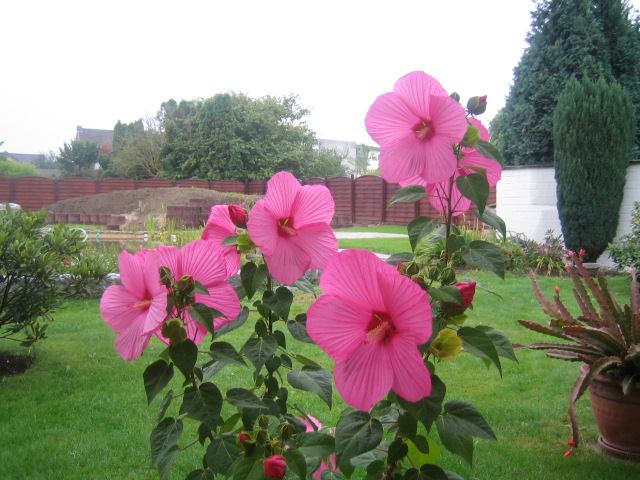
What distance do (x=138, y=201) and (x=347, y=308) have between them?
18355mm

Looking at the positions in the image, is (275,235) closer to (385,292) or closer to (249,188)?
(385,292)

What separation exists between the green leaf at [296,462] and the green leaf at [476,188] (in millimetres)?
360

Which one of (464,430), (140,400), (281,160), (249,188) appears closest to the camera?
(464,430)

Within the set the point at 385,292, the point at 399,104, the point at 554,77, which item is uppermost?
the point at 554,77

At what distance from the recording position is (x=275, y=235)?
679 mm

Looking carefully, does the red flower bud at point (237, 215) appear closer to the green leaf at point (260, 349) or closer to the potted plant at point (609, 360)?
the green leaf at point (260, 349)

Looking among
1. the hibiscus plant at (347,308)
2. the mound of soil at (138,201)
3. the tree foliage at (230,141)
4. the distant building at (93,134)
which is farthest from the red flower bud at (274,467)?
the distant building at (93,134)

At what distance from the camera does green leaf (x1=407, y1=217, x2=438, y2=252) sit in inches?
29.1

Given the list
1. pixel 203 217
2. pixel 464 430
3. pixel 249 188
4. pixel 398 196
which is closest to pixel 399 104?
pixel 398 196

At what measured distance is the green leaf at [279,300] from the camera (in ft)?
2.39

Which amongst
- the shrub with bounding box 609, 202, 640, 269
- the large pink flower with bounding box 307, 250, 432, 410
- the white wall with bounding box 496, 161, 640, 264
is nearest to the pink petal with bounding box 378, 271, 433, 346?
the large pink flower with bounding box 307, 250, 432, 410

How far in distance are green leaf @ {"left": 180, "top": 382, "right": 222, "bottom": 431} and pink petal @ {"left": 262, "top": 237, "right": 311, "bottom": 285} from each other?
0.16 m

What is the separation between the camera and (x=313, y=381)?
0.79m

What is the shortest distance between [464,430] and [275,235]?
323mm
